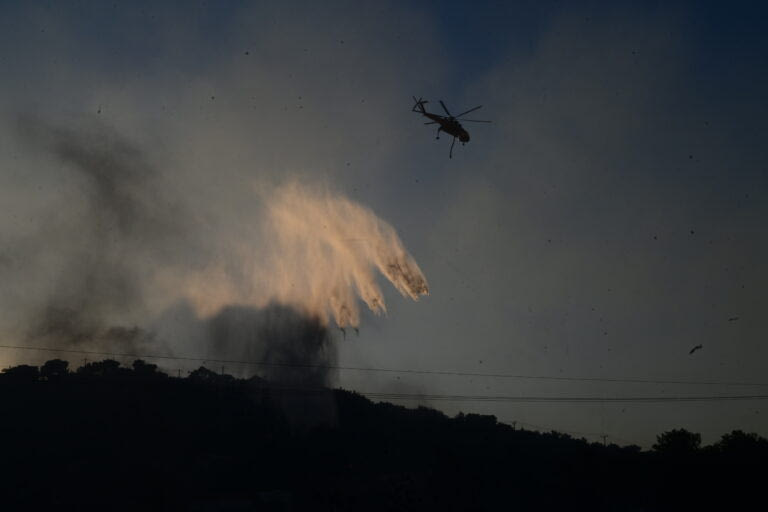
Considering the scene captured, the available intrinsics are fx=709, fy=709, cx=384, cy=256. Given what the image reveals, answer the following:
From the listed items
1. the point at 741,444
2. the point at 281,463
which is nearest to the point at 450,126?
the point at 281,463

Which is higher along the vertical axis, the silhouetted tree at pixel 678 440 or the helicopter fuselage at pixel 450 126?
the helicopter fuselage at pixel 450 126

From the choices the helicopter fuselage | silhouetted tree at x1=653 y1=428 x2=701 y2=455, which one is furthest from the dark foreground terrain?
the helicopter fuselage

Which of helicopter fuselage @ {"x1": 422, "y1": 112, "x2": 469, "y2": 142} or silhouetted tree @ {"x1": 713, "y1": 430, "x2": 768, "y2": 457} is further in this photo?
silhouetted tree @ {"x1": 713, "y1": 430, "x2": 768, "y2": 457}

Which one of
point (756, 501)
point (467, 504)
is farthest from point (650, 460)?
point (467, 504)

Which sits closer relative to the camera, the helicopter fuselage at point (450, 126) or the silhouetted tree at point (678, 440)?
the helicopter fuselage at point (450, 126)

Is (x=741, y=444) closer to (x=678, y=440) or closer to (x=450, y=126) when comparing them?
(x=678, y=440)

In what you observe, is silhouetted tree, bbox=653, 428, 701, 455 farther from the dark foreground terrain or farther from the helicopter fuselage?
the helicopter fuselage

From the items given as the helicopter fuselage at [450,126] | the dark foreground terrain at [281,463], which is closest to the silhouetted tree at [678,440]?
the dark foreground terrain at [281,463]

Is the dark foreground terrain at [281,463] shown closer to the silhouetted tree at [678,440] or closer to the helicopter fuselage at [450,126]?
the silhouetted tree at [678,440]
